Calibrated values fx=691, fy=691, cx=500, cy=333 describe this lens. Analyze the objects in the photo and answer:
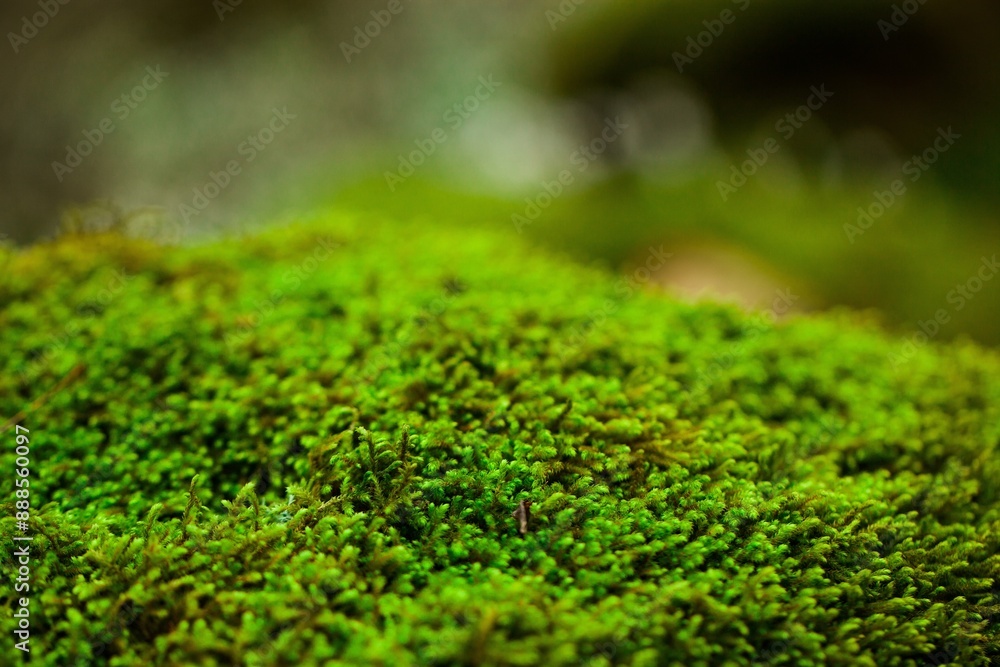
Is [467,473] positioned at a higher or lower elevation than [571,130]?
lower

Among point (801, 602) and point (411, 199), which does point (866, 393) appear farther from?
point (411, 199)

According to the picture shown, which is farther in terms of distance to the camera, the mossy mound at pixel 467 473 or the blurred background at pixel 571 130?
the blurred background at pixel 571 130

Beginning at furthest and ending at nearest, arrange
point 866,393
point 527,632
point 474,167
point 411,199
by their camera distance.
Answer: point 474,167 → point 411,199 → point 866,393 → point 527,632

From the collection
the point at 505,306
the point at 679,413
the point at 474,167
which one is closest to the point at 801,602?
the point at 679,413

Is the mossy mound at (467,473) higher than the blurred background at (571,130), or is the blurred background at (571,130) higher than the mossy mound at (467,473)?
the blurred background at (571,130)

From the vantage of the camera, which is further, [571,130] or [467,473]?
[571,130]
